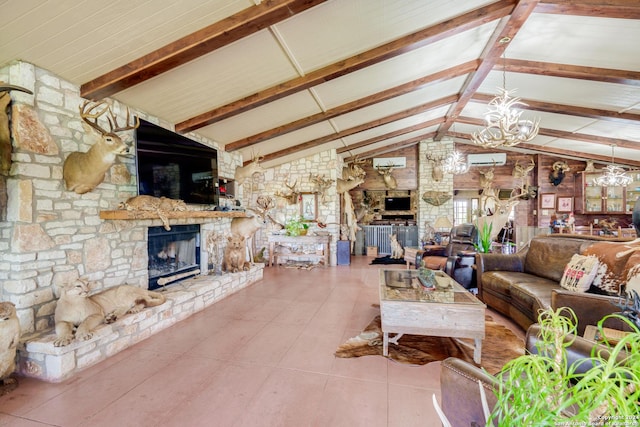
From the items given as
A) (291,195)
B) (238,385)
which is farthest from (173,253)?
(291,195)

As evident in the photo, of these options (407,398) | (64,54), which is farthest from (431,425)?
(64,54)

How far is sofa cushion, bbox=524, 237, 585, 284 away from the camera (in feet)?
10.9

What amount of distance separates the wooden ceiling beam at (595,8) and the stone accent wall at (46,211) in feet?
15.5

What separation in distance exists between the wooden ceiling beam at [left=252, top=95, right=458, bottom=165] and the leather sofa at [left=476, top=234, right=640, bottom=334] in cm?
325

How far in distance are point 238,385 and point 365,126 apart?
5.35m

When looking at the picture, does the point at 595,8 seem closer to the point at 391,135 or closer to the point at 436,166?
the point at 391,135

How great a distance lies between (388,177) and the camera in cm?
870

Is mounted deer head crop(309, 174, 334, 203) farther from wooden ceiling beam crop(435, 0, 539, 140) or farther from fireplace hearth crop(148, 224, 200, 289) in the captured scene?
wooden ceiling beam crop(435, 0, 539, 140)

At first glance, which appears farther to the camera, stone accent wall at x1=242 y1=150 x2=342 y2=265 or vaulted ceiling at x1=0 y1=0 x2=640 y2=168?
stone accent wall at x1=242 y1=150 x2=342 y2=265

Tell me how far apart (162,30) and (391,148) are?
738cm

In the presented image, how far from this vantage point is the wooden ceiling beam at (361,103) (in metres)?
4.37

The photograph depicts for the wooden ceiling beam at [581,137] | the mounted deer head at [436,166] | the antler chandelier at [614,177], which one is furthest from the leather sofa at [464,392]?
the antler chandelier at [614,177]

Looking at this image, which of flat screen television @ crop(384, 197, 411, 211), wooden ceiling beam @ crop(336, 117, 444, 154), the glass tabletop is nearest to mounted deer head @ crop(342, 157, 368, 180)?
wooden ceiling beam @ crop(336, 117, 444, 154)

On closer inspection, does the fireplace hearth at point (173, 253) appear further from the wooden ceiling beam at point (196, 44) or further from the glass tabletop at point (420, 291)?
the glass tabletop at point (420, 291)
